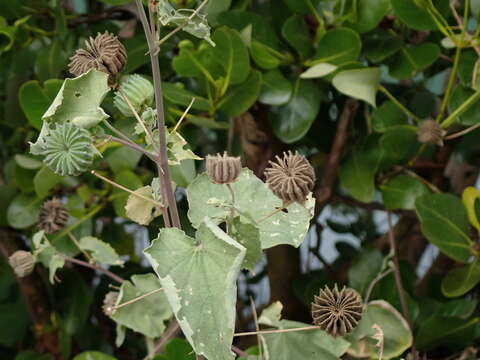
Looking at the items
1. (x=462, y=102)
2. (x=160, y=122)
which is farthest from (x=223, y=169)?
(x=462, y=102)

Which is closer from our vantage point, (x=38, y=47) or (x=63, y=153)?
(x=63, y=153)

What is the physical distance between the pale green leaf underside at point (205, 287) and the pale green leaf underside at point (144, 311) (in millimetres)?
114

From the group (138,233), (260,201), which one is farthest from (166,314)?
(138,233)

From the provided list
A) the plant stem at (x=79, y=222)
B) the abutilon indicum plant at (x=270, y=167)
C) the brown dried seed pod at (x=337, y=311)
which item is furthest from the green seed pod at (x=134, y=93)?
the plant stem at (x=79, y=222)

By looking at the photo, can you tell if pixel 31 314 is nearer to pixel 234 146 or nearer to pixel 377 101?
pixel 234 146

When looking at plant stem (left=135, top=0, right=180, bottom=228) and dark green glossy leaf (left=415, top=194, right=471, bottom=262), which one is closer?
plant stem (left=135, top=0, right=180, bottom=228)

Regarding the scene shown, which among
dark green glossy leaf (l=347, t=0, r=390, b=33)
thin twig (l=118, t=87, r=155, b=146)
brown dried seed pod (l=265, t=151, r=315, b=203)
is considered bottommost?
dark green glossy leaf (l=347, t=0, r=390, b=33)

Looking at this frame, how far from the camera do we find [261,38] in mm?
425

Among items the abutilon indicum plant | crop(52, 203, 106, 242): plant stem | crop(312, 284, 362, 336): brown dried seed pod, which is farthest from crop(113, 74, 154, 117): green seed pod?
crop(52, 203, 106, 242): plant stem

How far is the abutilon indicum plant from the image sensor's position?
30 cm

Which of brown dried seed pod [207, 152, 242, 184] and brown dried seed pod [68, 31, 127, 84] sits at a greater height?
brown dried seed pod [68, 31, 127, 84]

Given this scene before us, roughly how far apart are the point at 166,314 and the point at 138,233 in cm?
25

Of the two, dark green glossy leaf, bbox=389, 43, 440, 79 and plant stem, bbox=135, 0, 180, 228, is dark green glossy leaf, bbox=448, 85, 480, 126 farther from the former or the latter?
plant stem, bbox=135, 0, 180, 228

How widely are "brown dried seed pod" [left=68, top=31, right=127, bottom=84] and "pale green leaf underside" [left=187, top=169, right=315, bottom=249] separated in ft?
0.21
